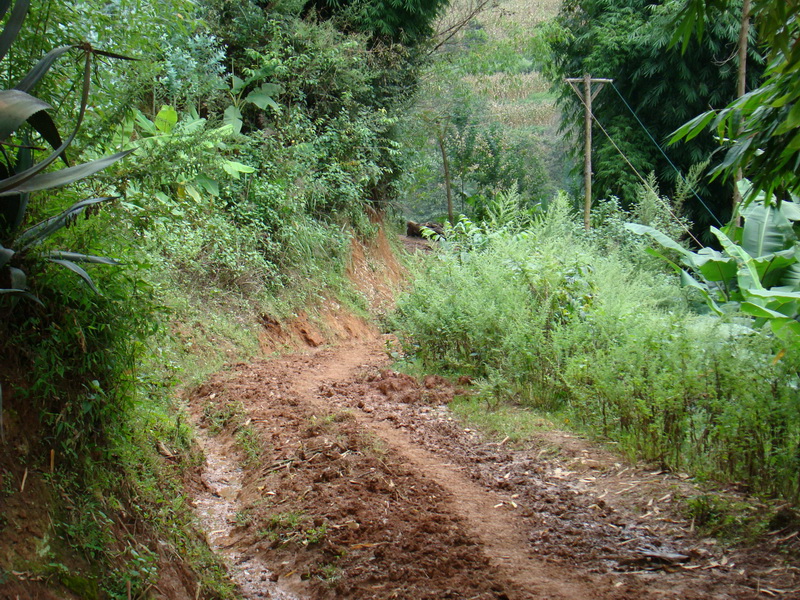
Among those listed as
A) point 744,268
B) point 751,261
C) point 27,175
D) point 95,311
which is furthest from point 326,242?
point 27,175

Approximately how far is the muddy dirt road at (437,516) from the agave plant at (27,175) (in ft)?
6.91

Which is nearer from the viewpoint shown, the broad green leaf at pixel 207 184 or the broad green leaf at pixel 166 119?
the broad green leaf at pixel 166 119

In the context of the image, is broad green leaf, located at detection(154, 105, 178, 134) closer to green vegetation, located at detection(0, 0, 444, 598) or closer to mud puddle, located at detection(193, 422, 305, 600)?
green vegetation, located at detection(0, 0, 444, 598)

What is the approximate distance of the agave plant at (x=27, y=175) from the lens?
2609 millimetres

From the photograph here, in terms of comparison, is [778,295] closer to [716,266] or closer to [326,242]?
[716,266]

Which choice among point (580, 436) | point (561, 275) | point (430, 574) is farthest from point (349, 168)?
point (430, 574)

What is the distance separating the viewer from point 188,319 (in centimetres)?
891

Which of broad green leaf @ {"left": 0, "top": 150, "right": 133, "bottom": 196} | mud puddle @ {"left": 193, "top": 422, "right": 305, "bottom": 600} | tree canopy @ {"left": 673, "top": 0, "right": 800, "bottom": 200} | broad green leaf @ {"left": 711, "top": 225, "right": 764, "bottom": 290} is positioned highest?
tree canopy @ {"left": 673, "top": 0, "right": 800, "bottom": 200}

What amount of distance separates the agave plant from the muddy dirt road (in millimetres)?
2107

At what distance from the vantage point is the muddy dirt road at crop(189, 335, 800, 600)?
366 centimetres

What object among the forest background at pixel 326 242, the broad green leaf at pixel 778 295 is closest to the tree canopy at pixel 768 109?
the forest background at pixel 326 242

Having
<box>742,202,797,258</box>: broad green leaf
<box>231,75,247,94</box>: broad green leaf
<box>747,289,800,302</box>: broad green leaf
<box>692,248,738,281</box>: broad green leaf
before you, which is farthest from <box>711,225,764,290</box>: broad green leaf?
<box>231,75,247,94</box>: broad green leaf

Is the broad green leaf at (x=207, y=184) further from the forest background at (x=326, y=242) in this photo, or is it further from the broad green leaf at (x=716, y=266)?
the broad green leaf at (x=716, y=266)

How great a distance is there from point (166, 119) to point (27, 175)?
6740 mm
